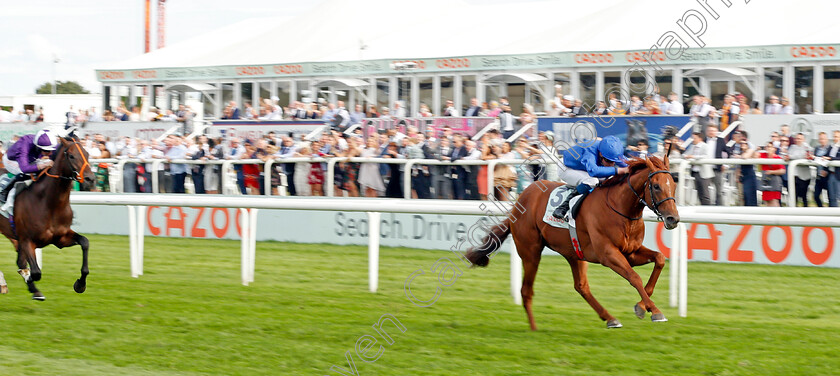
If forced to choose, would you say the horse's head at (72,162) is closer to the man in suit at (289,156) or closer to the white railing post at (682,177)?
the man in suit at (289,156)

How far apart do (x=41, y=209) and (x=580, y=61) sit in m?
9.12

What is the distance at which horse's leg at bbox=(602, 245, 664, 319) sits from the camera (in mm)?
5465

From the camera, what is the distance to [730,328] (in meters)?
6.13

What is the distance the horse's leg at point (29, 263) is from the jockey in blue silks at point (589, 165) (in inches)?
153

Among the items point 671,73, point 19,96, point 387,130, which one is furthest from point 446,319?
point 19,96

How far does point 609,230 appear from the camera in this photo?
591cm

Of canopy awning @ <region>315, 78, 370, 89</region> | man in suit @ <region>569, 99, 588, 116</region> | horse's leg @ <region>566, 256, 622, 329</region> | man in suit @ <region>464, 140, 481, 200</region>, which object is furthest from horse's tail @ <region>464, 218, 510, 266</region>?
canopy awning @ <region>315, 78, 370, 89</region>

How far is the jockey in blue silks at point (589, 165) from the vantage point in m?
6.18

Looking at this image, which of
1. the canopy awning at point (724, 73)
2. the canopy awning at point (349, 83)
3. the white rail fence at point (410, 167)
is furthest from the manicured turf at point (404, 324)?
the canopy awning at point (349, 83)

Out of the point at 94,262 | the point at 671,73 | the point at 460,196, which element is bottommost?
the point at 94,262

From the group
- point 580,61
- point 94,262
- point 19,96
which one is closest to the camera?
point 94,262

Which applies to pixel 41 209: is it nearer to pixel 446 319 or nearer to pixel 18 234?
pixel 18 234

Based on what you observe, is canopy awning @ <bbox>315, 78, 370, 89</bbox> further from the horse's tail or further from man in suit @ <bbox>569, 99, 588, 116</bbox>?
the horse's tail

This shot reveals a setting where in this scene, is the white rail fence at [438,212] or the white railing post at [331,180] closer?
the white rail fence at [438,212]
